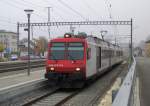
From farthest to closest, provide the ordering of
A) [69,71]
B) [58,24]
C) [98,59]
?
[58,24] → [98,59] → [69,71]

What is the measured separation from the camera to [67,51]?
65.6ft

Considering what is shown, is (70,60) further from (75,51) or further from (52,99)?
(52,99)

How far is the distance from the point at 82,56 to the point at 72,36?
160 cm

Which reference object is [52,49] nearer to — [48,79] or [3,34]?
[48,79]

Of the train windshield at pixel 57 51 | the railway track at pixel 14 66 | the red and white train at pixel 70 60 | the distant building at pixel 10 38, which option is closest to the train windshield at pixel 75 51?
the red and white train at pixel 70 60

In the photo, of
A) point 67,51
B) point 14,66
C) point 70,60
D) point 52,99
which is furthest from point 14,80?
point 14,66

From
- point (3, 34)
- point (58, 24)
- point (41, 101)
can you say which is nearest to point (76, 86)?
point (41, 101)

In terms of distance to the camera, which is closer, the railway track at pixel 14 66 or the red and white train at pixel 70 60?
the red and white train at pixel 70 60

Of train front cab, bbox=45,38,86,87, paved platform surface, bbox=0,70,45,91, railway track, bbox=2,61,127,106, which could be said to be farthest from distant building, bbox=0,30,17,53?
railway track, bbox=2,61,127,106

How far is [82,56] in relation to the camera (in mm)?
19578

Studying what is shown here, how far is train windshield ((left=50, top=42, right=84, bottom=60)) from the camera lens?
19.8 metres

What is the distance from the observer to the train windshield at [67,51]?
19750 mm

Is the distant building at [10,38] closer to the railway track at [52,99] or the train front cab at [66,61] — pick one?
the train front cab at [66,61]

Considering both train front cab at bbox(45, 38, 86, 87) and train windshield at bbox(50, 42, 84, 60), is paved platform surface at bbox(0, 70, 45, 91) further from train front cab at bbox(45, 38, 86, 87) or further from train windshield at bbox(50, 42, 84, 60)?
train windshield at bbox(50, 42, 84, 60)
